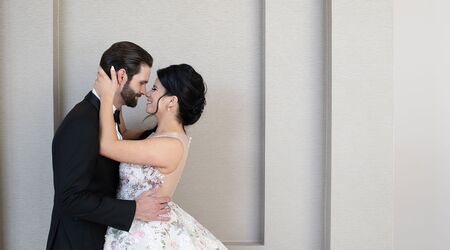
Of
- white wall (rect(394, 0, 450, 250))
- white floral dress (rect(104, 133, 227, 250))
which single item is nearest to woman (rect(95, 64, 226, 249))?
white floral dress (rect(104, 133, 227, 250))

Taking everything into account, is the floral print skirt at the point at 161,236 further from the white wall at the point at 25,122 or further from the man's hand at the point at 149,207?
the white wall at the point at 25,122

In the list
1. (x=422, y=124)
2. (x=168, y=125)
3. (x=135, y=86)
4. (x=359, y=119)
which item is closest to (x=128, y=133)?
(x=168, y=125)

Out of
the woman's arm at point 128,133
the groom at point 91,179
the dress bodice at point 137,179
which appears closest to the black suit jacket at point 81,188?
the groom at point 91,179

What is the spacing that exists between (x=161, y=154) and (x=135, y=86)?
34cm

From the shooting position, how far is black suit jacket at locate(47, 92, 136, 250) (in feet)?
6.66

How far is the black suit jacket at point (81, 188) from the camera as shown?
6.66 ft

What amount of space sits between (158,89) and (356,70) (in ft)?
4.08

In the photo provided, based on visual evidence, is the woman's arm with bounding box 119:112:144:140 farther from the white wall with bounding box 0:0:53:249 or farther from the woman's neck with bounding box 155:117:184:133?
the white wall with bounding box 0:0:53:249

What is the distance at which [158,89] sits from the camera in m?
2.38

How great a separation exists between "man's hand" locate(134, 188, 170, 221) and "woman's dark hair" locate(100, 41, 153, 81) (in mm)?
542

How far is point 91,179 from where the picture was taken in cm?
212

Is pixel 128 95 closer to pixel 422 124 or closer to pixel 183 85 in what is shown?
pixel 183 85

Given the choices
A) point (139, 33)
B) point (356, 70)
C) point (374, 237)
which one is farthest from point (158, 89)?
point (374, 237)

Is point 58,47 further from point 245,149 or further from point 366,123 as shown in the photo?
point 366,123
